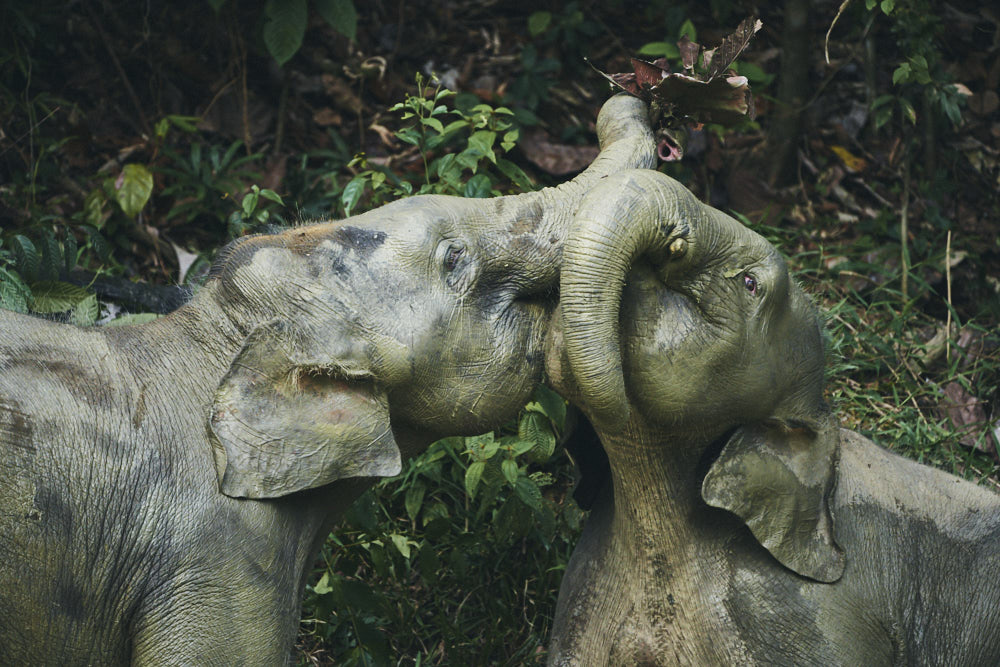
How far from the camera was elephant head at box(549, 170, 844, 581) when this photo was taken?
9.60 ft

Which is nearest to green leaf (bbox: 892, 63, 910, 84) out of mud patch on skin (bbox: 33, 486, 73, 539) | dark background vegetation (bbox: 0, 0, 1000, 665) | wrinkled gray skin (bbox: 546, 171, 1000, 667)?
dark background vegetation (bbox: 0, 0, 1000, 665)

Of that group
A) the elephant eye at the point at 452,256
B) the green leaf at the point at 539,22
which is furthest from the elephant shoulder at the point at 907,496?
the green leaf at the point at 539,22

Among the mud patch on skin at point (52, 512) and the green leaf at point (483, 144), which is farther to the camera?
the green leaf at point (483, 144)

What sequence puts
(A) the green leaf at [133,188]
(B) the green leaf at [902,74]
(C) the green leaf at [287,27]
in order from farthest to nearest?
1. (C) the green leaf at [287,27]
2. (A) the green leaf at [133,188]
3. (B) the green leaf at [902,74]

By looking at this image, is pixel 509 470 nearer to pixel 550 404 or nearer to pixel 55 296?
pixel 550 404

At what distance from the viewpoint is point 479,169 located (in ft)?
16.0

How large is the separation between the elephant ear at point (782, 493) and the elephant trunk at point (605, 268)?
19.4 inches

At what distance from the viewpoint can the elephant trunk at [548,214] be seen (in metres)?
3.13

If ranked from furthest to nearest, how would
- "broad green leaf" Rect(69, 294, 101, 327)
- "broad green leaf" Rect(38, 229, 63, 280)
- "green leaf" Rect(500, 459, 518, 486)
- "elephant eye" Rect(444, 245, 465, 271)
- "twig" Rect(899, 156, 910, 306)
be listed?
"twig" Rect(899, 156, 910, 306), "broad green leaf" Rect(38, 229, 63, 280), "green leaf" Rect(500, 459, 518, 486), "broad green leaf" Rect(69, 294, 101, 327), "elephant eye" Rect(444, 245, 465, 271)

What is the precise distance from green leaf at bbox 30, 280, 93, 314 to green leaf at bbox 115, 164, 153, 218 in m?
1.20

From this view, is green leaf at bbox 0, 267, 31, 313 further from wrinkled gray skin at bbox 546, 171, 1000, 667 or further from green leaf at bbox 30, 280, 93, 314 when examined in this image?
wrinkled gray skin at bbox 546, 171, 1000, 667

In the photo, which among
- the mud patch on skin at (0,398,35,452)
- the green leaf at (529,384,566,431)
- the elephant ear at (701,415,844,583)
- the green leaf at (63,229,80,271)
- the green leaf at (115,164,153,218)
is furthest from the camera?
the green leaf at (115,164,153,218)

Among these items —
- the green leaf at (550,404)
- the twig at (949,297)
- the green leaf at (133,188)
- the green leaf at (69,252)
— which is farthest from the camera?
the green leaf at (133,188)

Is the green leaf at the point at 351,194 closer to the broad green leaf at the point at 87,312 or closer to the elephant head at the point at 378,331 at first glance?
the broad green leaf at the point at 87,312
